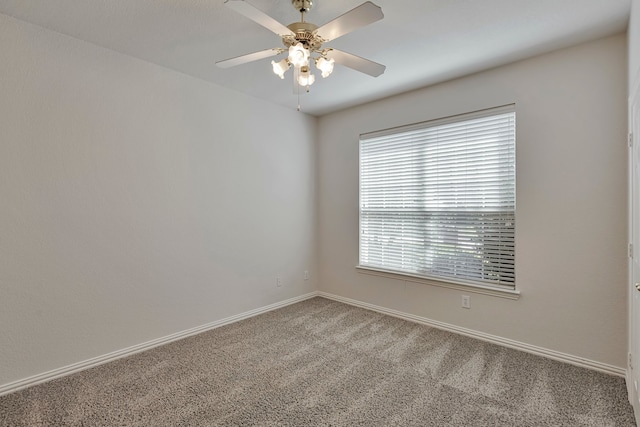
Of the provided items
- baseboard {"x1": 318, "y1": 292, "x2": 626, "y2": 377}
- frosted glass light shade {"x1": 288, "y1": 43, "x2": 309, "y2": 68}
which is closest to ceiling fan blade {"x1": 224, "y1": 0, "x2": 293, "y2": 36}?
frosted glass light shade {"x1": 288, "y1": 43, "x2": 309, "y2": 68}

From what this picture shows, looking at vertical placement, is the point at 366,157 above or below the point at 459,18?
below

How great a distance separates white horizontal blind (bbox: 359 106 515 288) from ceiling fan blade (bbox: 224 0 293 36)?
7.02ft

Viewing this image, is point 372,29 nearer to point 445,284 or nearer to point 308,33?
point 308,33

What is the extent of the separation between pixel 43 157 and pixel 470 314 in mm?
3847

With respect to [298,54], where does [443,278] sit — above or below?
below

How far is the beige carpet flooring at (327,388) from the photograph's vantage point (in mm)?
1929

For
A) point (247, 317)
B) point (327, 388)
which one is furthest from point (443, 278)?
point (247, 317)

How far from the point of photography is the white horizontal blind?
116 inches

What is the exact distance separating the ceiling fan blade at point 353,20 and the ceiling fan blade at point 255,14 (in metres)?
0.21

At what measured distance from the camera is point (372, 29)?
2.30 m

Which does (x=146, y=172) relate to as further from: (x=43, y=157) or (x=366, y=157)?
(x=366, y=157)

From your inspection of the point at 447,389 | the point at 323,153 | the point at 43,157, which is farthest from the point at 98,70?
the point at 447,389

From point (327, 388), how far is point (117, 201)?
7.37 ft

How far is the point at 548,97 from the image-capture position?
2.66 m
